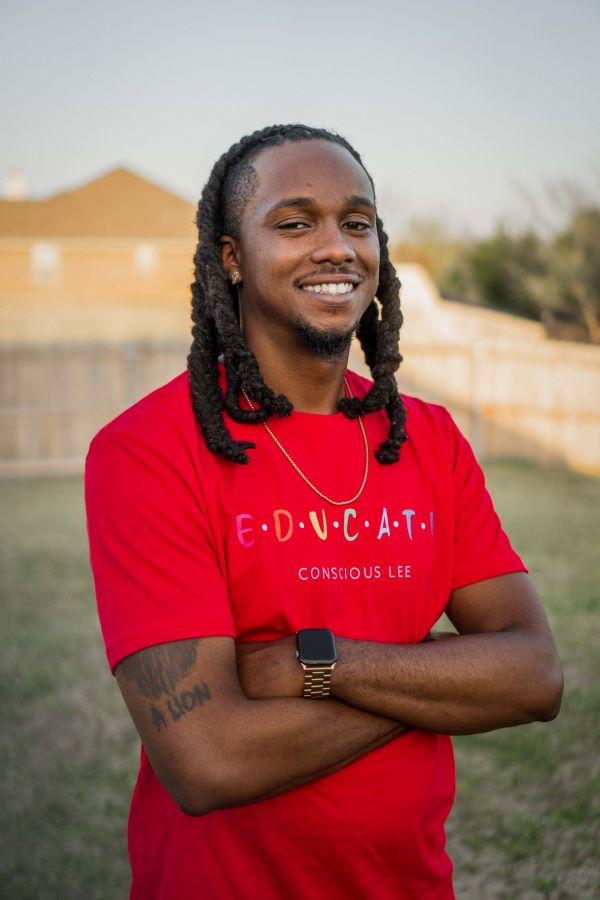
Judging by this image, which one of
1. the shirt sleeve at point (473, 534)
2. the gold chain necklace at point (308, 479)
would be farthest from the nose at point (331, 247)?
the shirt sleeve at point (473, 534)

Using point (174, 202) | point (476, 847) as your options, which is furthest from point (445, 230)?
point (476, 847)

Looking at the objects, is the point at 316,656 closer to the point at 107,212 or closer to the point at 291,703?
the point at 291,703

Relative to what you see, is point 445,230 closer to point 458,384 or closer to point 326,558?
point 458,384

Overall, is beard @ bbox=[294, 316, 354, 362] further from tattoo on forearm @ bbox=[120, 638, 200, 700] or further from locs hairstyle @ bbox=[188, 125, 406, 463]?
tattoo on forearm @ bbox=[120, 638, 200, 700]

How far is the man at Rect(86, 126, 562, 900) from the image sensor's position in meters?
1.83

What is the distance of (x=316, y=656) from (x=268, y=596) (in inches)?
6.6

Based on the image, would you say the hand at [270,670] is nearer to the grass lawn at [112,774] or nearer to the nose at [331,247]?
the nose at [331,247]

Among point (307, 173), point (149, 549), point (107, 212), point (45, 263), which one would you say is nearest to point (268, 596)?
point (149, 549)

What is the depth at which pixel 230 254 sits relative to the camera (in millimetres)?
2318

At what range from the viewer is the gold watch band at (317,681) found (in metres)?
1.87

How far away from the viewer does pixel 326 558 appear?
77.9 inches

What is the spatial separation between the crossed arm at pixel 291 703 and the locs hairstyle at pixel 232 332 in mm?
470

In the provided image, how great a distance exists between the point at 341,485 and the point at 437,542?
0.28 metres

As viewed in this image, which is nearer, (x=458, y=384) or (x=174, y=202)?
(x=458, y=384)
